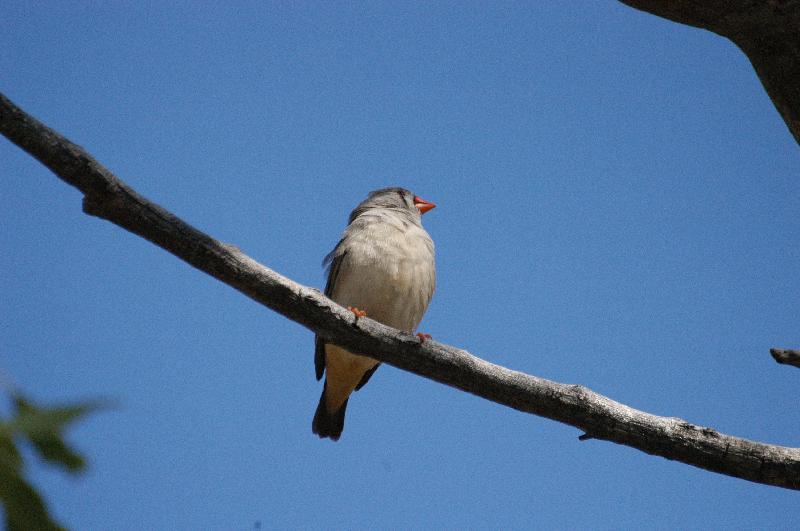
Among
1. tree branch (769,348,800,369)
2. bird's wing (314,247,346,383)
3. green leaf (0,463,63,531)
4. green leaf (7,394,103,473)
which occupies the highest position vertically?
bird's wing (314,247,346,383)

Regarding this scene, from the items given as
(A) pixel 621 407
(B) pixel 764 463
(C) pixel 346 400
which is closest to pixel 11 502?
(A) pixel 621 407

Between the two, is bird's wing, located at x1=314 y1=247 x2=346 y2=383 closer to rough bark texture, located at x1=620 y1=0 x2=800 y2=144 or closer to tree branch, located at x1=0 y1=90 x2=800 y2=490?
tree branch, located at x1=0 y1=90 x2=800 y2=490

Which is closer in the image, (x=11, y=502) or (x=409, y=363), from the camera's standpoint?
(x=11, y=502)

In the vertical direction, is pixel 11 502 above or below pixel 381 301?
below

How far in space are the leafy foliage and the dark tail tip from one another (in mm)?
5684

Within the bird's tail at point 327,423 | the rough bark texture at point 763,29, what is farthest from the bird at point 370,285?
the rough bark texture at point 763,29

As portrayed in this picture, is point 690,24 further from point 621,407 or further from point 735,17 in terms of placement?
point 621,407

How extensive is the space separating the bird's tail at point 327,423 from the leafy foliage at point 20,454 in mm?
5683

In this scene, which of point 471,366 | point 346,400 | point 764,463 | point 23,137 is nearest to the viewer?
point 23,137

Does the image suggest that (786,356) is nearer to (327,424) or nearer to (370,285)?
(370,285)

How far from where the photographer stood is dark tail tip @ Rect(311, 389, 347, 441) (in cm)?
707

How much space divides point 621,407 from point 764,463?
0.76m

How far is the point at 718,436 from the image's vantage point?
12.8 ft

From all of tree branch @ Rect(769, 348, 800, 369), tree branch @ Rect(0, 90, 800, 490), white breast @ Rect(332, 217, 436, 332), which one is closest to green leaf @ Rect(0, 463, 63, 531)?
tree branch @ Rect(0, 90, 800, 490)
